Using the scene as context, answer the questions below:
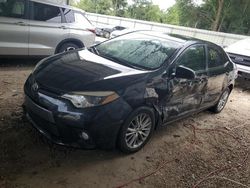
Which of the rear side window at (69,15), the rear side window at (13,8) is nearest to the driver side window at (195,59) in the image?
the rear side window at (69,15)

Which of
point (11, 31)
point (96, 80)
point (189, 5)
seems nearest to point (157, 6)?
point (189, 5)

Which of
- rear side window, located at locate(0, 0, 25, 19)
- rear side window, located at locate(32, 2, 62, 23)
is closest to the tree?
rear side window, located at locate(32, 2, 62, 23)

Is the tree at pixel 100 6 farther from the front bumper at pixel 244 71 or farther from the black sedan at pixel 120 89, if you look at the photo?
the black sedan at pixel 120 89

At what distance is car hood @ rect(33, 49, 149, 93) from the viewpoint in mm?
3480

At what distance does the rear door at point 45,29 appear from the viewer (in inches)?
277

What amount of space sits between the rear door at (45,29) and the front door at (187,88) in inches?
160

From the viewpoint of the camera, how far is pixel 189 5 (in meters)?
32.0

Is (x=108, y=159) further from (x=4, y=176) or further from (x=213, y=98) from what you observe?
(x=213, y=98)

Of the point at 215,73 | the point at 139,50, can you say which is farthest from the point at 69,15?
→ the point at 215,73

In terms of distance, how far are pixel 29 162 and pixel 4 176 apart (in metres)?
0.36

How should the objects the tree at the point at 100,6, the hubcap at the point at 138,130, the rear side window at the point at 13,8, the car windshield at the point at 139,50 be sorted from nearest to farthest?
1. the hubcap at the point at 138,130
2. the car windshield at the point at 139,50
3. the rear side window at the point at 13,8
4. the tree at the point at 100,6

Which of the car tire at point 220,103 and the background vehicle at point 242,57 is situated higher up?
the background vehicle at point 242,57

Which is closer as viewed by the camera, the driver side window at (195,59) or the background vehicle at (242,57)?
the driver side window at (195,59)

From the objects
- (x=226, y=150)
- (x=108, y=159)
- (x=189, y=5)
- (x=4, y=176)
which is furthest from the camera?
(x=189, y=5)
